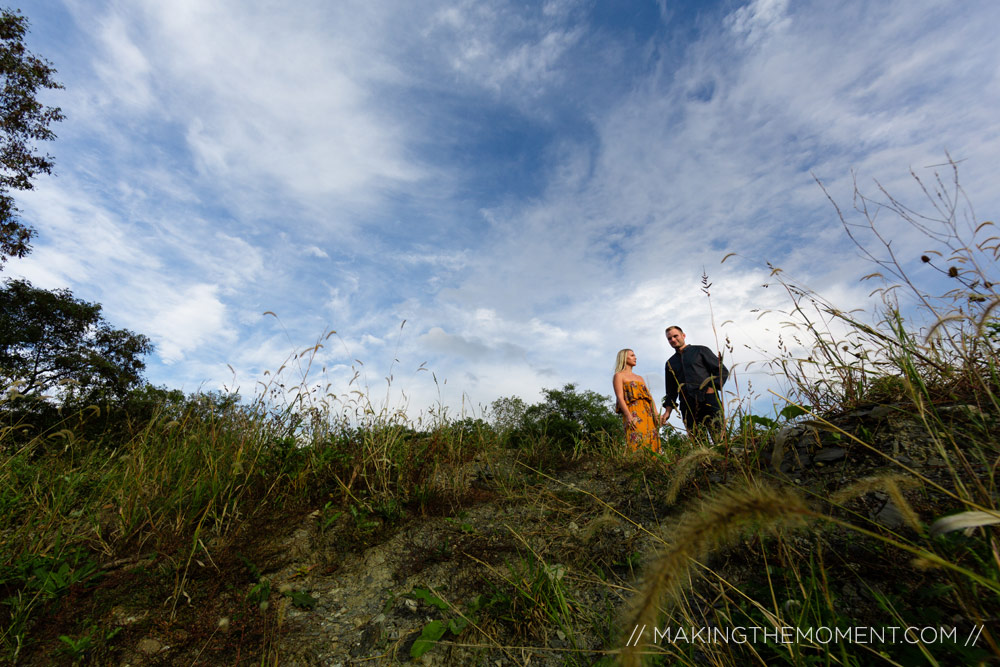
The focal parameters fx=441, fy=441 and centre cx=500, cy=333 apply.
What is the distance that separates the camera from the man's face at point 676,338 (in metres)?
7.77

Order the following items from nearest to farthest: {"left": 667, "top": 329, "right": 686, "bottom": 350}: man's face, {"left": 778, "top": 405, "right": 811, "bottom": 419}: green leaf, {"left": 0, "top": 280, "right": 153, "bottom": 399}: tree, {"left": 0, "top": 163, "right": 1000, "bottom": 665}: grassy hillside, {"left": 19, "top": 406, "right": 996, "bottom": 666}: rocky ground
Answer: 1. {"left": 0, "top": 163, "right": 1000, "bottom": 665}: grassy hillside
2. {"left": 19, "top": 406, "right": 996, "bottom": 666}: rocky ground
3. {"left": 778, "top": 405, "right": 811, "bottom": 419}: green leaf
4. {"left": 667, "top": 329, "right": 686, "bottom": 350}: man's face
5. {"left": 0, "top": 280, "right": 153, "bottom": 399}: tree

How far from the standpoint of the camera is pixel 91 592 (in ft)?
9.82

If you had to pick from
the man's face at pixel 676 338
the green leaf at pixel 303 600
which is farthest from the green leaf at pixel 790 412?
the man's face at pixel 676 338

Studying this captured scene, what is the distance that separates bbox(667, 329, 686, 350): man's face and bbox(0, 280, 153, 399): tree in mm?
16992

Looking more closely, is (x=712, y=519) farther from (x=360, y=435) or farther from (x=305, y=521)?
(x=360, y=435)

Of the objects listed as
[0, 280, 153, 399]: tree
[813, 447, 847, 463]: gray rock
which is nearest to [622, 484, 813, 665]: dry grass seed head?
[813, 447, 847, 463]: gray rock

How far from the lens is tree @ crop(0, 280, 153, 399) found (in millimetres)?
15180

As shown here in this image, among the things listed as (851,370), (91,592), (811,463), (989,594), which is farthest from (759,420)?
(91,592)

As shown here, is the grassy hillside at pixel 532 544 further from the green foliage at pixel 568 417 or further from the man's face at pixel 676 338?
the man's face at pixel 676 338

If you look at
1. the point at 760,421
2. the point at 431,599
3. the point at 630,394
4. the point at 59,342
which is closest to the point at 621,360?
the point at 630,394

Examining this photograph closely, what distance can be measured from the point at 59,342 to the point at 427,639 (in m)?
21.9

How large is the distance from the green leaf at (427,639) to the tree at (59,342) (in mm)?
16891

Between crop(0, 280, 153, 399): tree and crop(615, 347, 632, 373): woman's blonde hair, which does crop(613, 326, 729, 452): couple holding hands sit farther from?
crop(0, 280, 153, 399): tree

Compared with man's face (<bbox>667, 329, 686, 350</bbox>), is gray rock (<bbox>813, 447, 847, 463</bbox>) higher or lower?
lower
